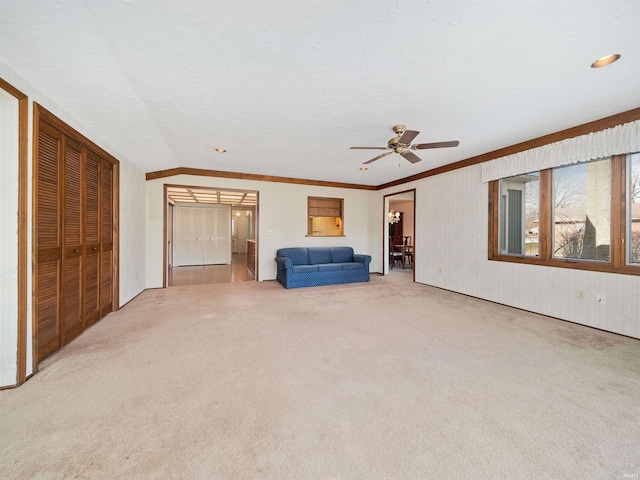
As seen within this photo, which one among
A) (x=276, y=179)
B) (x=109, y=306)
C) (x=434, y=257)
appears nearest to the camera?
(x=109, y=306)

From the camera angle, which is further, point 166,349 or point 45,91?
point 166,349

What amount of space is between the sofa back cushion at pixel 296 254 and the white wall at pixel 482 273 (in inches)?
104

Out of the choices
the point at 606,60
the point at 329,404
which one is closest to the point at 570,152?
the point at 606,60

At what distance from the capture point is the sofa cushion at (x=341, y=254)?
6.57 metres

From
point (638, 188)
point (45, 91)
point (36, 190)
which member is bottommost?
point (36, 190)

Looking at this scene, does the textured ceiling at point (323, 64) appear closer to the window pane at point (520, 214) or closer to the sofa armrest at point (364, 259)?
the window pane at point (520, 214)

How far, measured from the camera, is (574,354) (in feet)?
8.17

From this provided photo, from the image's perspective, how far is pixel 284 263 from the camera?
215 inches

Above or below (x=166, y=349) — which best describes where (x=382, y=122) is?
above

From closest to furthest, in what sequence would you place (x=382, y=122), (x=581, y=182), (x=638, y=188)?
1. (x=638, y=188)
2. (x=382, y=122)
3. (x=581, y=182)

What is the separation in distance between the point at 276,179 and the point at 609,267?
5.75 m

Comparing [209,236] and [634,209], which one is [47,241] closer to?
[634,209]

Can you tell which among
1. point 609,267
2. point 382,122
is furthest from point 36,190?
point 609,267

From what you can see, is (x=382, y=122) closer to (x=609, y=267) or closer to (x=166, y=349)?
(x=609, y=267)
